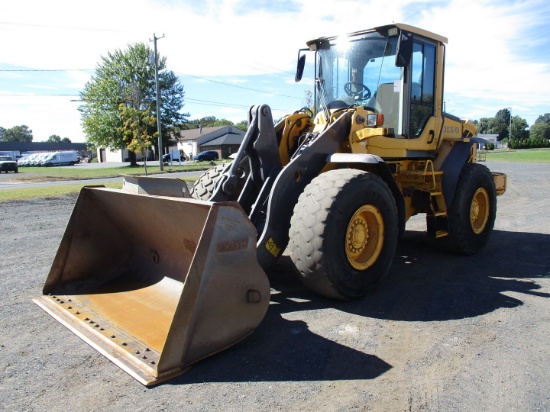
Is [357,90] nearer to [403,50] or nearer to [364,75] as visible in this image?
[364,75]

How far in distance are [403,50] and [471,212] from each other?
108 inches

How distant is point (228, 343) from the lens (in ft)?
11.0

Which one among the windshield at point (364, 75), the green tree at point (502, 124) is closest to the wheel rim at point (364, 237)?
the windshield at point (364, 75)

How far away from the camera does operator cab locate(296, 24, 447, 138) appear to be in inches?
219

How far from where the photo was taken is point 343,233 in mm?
4254

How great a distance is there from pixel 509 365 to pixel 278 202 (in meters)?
2.32

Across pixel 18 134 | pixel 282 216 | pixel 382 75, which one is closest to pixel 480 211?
pixel 382 75

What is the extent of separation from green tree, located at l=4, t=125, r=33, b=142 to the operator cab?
484 ft

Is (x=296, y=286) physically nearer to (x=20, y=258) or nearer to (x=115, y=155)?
(x=20, y=258)

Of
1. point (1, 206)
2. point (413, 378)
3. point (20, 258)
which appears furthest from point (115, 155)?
point (413, 378)

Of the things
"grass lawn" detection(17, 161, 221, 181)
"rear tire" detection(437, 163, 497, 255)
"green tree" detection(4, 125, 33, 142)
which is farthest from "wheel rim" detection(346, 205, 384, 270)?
"green tree" detection(4, 125, 33, 142)

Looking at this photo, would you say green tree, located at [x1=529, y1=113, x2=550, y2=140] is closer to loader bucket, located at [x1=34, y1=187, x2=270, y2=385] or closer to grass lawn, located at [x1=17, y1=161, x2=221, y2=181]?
grass lawn, located at [x1=17, y1=161, x2=221, y2=181]

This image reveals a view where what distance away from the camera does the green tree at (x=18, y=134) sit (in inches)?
5261

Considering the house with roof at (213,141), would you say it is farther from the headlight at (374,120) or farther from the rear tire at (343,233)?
the rear tire at (343,233)
